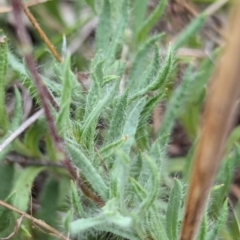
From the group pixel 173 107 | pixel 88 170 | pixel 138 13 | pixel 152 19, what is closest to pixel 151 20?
pixel 152 19

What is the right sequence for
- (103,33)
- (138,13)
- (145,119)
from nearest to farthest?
(145,119) → (103,33) → (138,13)

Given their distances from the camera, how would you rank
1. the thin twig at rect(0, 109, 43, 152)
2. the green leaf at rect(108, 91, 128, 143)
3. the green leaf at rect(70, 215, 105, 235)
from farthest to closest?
the thin twig at rect(0, 109, 43, 152)
the green leaf at rect(108, 91, 128, 143)
the green leaf at rect(70, 215, 105, 235)

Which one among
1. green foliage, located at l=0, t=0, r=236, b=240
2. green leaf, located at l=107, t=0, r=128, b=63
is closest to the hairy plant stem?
green foliage, located at l=0, t=0, r=236, b=240

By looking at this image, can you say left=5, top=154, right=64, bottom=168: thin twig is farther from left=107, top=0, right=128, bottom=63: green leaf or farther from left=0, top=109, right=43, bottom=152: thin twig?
left=107, top=0, right=128, bottom=63: green leaf

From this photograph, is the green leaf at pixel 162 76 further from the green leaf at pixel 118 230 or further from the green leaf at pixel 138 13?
the green leaf at pixel 138 13

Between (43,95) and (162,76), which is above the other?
(162,76)

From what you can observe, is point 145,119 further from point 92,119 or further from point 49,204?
point 49,204

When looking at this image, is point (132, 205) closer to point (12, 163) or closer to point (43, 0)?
point (12, 163)
